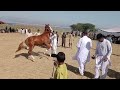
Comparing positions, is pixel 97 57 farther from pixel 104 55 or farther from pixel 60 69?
pixel 60 69

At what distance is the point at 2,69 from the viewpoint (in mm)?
11125

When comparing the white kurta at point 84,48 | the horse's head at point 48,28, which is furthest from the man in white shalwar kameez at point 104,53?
the horse's head at point 48,28

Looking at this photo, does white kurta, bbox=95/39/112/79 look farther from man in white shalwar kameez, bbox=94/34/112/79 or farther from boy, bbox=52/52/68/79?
boy, bbox=52/52/68/79

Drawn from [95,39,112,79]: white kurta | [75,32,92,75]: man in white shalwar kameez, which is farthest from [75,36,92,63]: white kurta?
[95,39,112,79]: white kurta

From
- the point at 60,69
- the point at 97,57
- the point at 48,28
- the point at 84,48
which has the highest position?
the point at 48,28

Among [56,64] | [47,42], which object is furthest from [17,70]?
[56,64]

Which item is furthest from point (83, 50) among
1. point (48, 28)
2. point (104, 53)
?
point (48, 28)

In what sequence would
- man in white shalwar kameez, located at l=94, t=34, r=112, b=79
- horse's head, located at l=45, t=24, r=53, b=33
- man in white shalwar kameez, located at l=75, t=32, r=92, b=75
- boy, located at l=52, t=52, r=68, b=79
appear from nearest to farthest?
boy, located at l=52, t=52, r=68, b=79 → man in white shalwar kameez, located at l=94, t=34, r=112, b=79 → man in white shalwar kameez, located at l=75, t=32, r=92, b=75 → horse's head, located at l=45, t=24, r=53, b=33

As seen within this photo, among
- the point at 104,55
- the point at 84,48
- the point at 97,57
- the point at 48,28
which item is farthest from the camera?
the point at 48,28

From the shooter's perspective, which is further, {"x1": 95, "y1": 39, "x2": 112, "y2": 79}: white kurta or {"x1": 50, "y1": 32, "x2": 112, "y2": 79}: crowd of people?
{"x1": 95, "y1": 39, "x2": 112, "y2": 79}: white kurta

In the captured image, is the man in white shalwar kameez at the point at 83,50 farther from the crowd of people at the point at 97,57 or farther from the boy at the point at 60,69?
the boy at the point at 60,69
